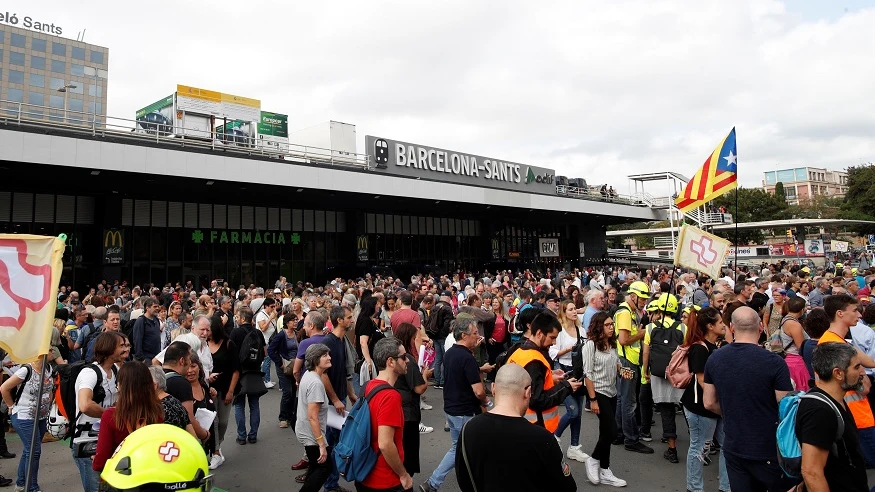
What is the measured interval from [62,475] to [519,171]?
29.9 m

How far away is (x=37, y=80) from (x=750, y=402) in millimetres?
92252

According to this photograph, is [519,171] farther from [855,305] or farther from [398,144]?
[855,305]

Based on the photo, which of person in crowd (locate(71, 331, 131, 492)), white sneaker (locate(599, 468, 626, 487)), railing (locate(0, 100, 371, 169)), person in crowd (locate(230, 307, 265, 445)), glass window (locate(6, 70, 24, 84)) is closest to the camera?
person in crowd (locate(71, 331, 131, 492))

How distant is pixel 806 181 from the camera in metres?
133

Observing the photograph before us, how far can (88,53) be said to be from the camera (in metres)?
77.6

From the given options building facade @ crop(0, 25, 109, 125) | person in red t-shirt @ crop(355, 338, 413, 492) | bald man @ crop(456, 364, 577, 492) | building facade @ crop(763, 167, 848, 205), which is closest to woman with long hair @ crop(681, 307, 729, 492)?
bald man @ crop(456, 364, 577, 492)

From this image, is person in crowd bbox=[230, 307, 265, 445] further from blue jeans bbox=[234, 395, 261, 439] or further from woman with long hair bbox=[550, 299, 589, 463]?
woman with long hair bbox=[550, 299, 589, 463]

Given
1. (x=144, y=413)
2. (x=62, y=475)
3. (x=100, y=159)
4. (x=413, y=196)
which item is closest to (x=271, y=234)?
(x=413, y=196)

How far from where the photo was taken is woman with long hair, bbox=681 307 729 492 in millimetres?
4789

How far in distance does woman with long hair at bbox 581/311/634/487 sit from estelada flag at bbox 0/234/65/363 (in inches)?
182

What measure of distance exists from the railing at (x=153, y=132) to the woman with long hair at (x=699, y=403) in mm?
16434

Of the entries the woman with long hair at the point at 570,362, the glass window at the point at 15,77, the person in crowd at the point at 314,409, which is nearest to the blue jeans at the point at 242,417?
the person in crowd at the point at 314,409

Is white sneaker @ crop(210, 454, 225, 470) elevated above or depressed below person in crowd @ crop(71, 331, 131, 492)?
below

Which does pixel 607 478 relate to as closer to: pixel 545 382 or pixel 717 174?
pixel 545 382
